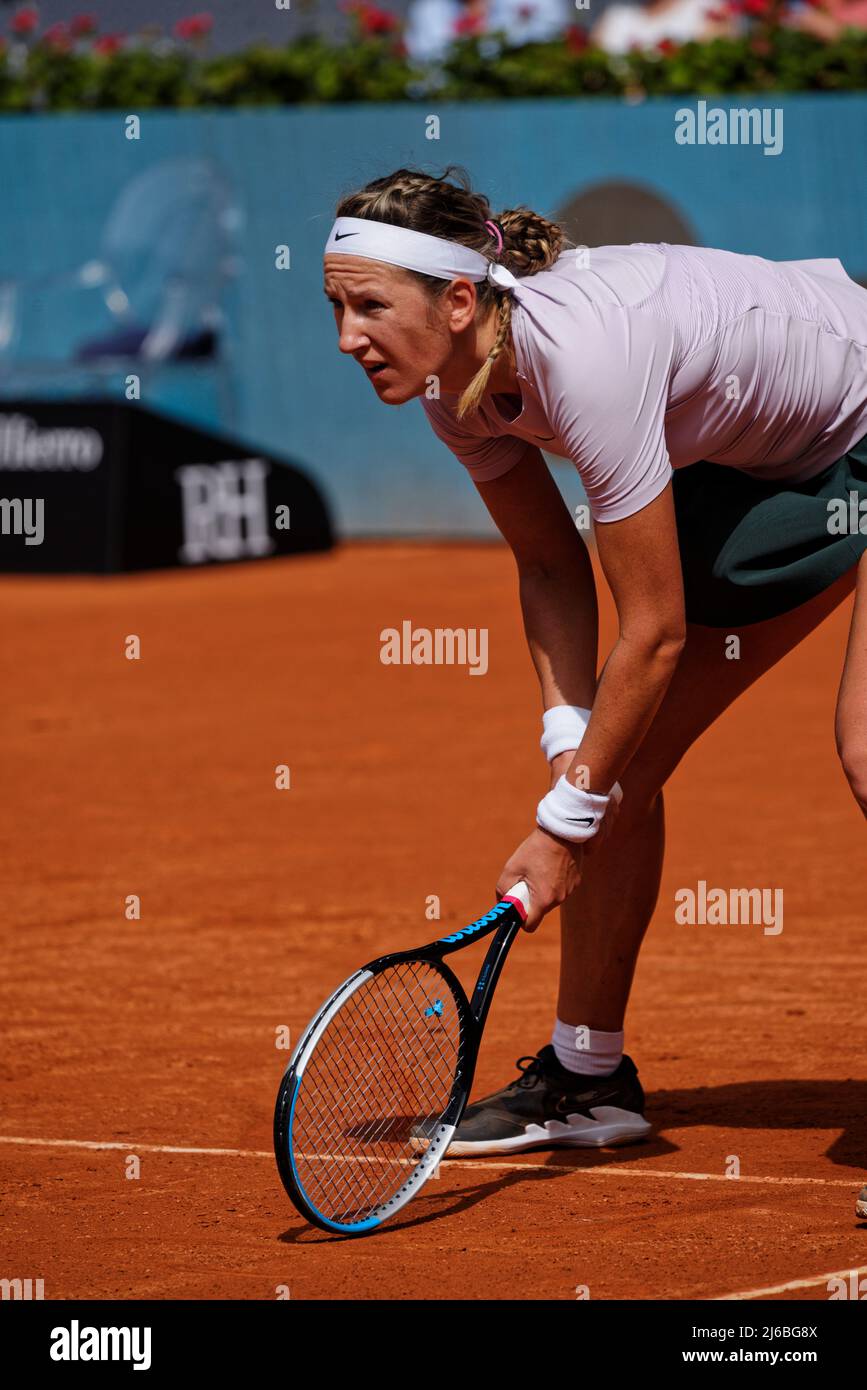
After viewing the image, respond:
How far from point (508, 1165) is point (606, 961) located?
1.37 feet

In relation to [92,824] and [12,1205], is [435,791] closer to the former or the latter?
[92,824]

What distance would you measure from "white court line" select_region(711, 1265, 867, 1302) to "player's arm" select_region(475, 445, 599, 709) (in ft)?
3.55

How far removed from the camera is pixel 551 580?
370 centimetres

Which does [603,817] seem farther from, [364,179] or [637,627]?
[364,179]

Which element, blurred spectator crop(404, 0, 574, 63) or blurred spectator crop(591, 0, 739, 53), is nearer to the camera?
blurred spectator crop(404, 0, 574, 63)

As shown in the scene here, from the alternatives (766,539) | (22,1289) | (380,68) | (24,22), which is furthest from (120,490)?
(22,1289)

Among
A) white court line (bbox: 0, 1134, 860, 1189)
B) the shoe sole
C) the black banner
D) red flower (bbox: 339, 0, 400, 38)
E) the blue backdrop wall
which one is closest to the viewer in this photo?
white court line (bbox: 0, 1134, 860, 1189)

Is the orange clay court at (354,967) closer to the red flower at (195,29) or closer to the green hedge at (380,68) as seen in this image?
the green hedge at (380,68)

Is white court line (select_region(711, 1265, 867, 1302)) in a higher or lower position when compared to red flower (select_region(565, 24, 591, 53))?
lower

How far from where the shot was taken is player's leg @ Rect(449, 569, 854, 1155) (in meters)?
3.69

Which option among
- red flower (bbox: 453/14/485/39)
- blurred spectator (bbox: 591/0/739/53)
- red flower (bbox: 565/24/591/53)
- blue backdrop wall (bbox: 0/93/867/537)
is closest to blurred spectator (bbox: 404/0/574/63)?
red flower (bbox: 453/14/485/39)

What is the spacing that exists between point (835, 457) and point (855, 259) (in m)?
9.98

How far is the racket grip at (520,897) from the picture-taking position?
337 centimetres

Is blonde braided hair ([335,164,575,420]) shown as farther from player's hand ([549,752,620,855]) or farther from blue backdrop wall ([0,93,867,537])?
blue backdrop wall ([0,93,867,537])
